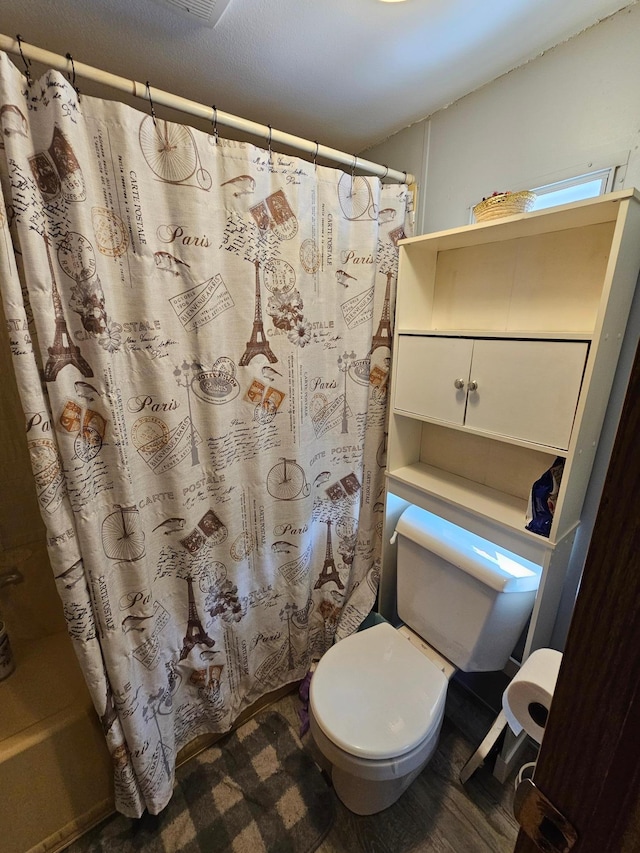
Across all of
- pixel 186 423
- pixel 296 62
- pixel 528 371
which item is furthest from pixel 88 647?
pixel 296 62

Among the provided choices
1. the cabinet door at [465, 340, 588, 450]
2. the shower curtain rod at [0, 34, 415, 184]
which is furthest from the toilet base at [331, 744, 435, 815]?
the shower curtain rod at [0, 34, 415, 184]

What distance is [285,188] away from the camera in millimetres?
→ 1150

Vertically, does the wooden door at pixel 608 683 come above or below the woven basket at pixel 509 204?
below

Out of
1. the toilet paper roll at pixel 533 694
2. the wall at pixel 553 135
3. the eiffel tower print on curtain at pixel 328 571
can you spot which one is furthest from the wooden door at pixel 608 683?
the eiffel tower print on curtain at pixel 328 571

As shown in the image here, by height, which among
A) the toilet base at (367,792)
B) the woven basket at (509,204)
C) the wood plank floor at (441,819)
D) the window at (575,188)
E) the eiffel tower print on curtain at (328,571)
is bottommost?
the wood plank floor at (441,819)

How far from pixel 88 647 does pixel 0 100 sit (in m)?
1.29

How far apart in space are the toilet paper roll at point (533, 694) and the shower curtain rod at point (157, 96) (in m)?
1.64

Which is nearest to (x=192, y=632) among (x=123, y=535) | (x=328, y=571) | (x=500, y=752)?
(x=123, y=535)

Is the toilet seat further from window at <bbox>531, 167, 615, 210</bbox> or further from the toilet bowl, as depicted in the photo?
window at <bbox>531, 167, 615, 210</bbox>

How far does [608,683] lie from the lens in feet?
1.01

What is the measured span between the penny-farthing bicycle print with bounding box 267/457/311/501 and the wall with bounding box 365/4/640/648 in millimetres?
933

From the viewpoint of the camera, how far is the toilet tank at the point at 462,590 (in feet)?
3.91

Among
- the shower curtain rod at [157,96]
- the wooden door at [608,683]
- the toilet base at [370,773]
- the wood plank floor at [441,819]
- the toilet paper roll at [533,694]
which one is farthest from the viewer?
the wood plank floor at [441,819]

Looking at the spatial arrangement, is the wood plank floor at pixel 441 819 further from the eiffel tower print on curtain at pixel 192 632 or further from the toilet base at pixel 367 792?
the eiffel tower print on curtain at pixel 192 632
